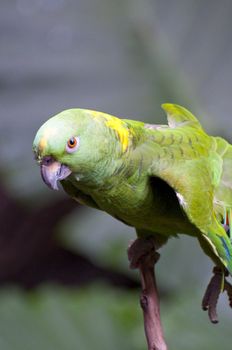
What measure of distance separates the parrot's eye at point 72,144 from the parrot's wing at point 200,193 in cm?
21

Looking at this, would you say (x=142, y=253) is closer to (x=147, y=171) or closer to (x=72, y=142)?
(x=147, y=171)

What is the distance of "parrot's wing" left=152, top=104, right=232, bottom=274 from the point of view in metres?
1.54

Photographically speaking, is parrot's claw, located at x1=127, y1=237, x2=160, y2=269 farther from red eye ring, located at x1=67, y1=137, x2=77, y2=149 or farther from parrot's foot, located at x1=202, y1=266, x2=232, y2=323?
red eye ring, located at x1=67, y1=137, x2=77, y2=149

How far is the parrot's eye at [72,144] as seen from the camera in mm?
1416

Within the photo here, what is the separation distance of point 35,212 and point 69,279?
0.31 meters

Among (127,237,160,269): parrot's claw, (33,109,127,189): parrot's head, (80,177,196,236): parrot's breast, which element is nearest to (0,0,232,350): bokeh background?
(127,237,160,269): parrot's claw

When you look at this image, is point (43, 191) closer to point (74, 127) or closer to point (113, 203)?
point (113, 203)

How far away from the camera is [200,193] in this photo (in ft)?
5.12

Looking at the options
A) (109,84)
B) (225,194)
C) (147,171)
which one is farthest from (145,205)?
(109,84)

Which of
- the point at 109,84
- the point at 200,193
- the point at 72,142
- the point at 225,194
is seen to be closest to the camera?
the point at 72,142

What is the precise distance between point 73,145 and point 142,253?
42 centimetres

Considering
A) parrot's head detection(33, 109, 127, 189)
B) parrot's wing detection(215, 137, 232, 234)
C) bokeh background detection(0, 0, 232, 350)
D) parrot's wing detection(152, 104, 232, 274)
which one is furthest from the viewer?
bokeh background detection(0, 0, 232, 350)

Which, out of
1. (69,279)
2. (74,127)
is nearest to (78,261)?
(69,279)

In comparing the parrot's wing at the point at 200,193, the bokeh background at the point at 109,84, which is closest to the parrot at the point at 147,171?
the parrot's wing at the point at 200,193
